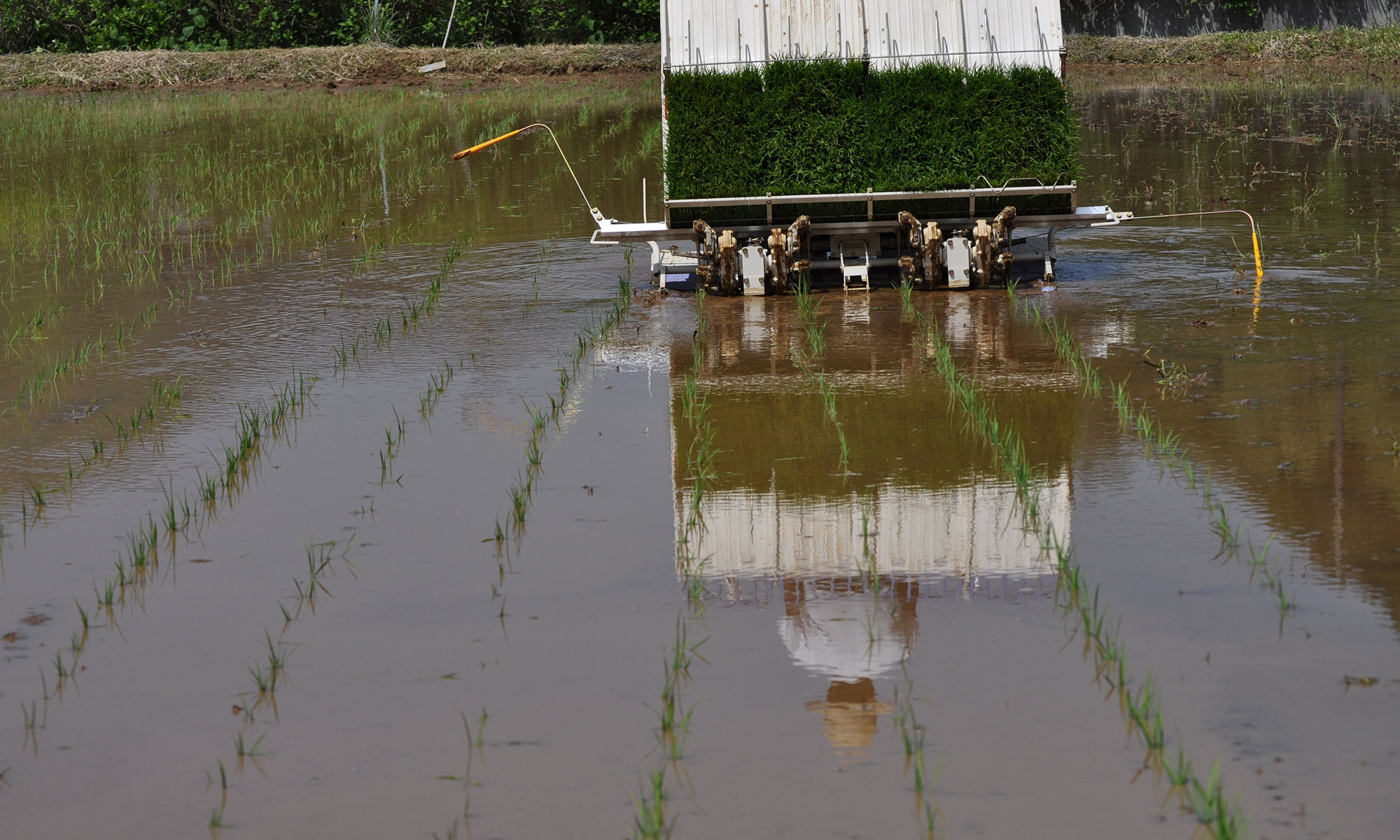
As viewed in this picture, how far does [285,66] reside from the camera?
33844 millimetres

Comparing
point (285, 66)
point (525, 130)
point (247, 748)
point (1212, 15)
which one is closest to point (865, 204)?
point (525, 130)

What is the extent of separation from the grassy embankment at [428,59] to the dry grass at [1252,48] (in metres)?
0.02

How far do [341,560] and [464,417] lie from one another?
7.18 ft

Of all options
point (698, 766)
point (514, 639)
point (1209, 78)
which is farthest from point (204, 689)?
point (1209, 78)

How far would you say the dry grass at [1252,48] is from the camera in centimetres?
3162

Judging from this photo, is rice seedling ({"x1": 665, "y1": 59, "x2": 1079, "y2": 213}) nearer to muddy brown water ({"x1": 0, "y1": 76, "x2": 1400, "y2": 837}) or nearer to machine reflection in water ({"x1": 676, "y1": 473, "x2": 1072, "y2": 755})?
muddy brown water ({"x1": 0, "y1": 76, "x2": 1400, "y2": 837})

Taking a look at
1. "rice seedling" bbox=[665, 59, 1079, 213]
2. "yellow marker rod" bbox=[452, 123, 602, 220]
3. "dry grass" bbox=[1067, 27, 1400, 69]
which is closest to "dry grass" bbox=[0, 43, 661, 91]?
"dry grass" bbox=[1067, 27, 1400, 69]

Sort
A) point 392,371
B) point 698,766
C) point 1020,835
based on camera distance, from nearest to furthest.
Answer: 1. point 1020,835
2. point 698,766
3. point 392,371

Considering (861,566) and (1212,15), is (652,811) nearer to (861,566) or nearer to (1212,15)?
(861,566)

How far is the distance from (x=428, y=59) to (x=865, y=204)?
25.5 metres

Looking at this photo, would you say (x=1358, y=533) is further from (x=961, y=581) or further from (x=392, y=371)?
(x=392, y=371)

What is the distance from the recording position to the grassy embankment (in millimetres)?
32500

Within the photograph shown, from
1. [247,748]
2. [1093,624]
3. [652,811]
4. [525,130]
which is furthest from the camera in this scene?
[525,130]

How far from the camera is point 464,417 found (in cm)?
804
